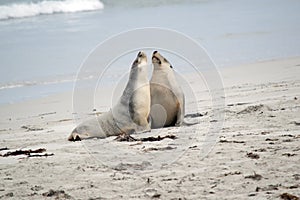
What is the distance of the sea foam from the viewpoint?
123 feet

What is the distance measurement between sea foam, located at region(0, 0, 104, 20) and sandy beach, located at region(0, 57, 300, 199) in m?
30.5

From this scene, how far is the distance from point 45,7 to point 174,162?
115ft

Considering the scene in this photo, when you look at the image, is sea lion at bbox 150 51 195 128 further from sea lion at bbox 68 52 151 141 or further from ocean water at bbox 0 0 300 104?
ocean water at bbox 0 0 300 104

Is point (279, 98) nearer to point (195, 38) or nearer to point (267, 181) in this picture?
point (267, 181)

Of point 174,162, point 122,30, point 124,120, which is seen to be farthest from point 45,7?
point 174,162

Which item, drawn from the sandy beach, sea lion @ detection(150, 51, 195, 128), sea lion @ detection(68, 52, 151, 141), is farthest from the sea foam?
sea lion @ detection(68, 52, 151, 141)

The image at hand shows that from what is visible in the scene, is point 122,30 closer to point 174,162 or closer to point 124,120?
point 124,120

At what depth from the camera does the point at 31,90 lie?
43.3 ft

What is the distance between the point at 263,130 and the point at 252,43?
1156 cm

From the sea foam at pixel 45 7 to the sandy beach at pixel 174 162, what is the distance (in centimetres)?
3047

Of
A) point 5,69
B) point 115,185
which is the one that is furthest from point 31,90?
point 115,185

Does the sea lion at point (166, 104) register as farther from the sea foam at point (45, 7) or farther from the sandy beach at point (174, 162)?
the sea foam at point (45, 7)

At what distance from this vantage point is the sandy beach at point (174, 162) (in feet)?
14.0

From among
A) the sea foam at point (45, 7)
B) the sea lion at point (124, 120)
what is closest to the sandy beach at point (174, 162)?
the sea lion at point (124, 120)
